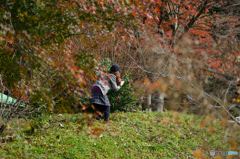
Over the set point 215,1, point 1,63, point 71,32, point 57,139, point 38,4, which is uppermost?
point 215,1

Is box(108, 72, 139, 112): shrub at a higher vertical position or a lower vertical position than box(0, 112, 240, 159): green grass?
higher

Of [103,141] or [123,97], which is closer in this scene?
[103,141]

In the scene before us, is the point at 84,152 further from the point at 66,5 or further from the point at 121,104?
the point at 121,104

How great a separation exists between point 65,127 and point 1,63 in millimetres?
3016

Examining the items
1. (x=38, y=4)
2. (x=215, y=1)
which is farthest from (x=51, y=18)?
(x=215, y=1)

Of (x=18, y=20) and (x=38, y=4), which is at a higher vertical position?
(x=38, y=4)

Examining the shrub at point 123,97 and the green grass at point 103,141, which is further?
the shrub at point 123,97

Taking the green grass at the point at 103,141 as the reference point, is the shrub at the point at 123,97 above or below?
above

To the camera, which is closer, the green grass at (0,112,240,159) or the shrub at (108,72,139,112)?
the green grass at (0,112,240,159)

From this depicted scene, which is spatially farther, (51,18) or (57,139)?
(57,139)

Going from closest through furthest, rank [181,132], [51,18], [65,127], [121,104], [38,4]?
[38,4] < [51,18] < [65,127] < [181,132] < [121,104]

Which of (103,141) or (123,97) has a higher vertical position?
(123,97)

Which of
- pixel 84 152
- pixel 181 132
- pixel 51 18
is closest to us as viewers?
pixel 51 18

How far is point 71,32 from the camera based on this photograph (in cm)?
328
